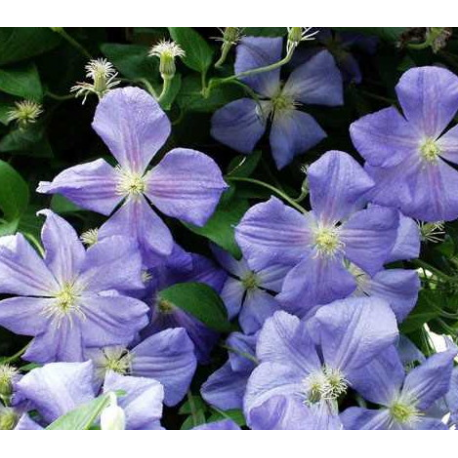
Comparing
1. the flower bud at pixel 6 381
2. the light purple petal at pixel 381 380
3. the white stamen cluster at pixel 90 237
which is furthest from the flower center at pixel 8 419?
the light purple petal at pixel 381 380

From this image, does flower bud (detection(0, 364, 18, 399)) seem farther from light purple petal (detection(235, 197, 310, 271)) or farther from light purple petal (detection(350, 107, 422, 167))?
light purple petal (detection(350, 107, 422, 167))

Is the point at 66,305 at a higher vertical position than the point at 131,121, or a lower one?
lower

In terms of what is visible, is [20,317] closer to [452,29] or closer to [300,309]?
[300,309]

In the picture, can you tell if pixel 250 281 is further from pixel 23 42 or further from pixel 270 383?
pixel 23 42

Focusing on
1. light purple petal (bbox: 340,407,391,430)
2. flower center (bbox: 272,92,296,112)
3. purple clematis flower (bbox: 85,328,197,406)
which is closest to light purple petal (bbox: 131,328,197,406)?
purple clematis flower (bbox: 85,328,197,406)

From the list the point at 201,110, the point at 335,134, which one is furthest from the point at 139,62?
the point at 335,134

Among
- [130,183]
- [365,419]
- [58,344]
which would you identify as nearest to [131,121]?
[130,183]

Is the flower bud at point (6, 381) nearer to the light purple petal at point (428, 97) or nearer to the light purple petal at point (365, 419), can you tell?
the light purple petal at point (365, 419)
